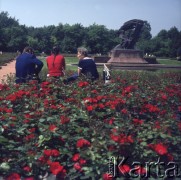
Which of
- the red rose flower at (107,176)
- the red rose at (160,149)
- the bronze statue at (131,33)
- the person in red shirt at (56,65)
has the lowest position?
the red rose flower at (107,176)

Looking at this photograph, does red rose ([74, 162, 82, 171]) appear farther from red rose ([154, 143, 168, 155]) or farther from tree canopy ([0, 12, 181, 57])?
tree canopy ([0, 12, 181, 57])

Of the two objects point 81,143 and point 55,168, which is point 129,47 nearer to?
point 81,143

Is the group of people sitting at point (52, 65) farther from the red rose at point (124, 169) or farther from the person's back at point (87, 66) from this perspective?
the red rose at point (124, 169)

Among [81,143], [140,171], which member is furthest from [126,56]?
[140,171]

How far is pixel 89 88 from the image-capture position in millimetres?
4492

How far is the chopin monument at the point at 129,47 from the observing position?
77.4 feet

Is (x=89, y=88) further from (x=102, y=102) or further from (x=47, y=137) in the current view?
(x=47, y=137)

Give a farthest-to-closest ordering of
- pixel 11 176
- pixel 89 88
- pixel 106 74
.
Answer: pixel 106 74 < pixel 89 88 < pixel 11 176

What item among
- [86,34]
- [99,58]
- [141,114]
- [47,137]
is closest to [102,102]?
[141,114]

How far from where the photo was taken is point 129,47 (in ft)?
84.6

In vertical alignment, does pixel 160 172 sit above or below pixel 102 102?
below

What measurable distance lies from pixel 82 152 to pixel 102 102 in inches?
52.0

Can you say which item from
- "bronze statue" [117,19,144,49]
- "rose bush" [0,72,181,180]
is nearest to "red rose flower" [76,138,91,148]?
"rose bush" [0,72,181,180]

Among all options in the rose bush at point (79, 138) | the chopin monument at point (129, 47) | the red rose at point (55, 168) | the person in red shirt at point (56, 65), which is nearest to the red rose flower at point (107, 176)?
the rose bush at point (79, 138)
